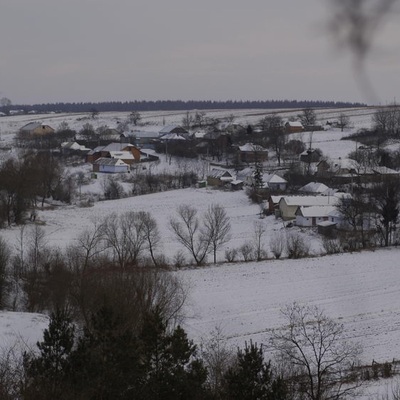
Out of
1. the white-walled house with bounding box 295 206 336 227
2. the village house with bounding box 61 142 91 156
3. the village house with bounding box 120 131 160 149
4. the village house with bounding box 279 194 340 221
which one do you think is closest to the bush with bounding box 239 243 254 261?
the white-walled house with bounding box 295 206 336 227

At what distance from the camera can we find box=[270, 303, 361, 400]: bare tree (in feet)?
42.4

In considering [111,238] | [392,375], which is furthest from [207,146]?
[392,375]

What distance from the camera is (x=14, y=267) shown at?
22.5 meters

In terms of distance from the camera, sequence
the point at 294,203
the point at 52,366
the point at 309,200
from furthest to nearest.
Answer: the point at 309,200, the point at 294,203, the point at 52,366

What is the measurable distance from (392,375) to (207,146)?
5714 centimetres

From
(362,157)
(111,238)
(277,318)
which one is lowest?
(277,318)

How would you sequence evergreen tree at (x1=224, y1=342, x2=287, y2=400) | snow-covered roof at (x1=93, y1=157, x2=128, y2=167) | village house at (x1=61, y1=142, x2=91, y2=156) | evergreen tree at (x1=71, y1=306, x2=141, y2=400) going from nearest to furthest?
evergreen tree at (x1=224, y1=342, x2=287, y2=400) < evergreen tree at (x1=71, y1=306, x2=141, y2=400) < snow-covered roof at (x1=93, y1=157, x2=128, y2=167) < village house at (x1=61, y1=142, x2=91, y2=156)

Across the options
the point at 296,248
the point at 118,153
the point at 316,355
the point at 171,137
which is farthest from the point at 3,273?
the point at 171,137

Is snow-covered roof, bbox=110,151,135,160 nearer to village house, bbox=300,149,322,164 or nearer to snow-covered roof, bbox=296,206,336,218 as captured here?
village house, bbox=300,149,322,164

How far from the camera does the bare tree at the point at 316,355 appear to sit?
12.9 m

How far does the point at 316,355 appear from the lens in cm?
1499

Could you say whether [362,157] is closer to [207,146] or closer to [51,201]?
[207,146]

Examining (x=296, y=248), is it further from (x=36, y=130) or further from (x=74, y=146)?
(x=36, y=130)

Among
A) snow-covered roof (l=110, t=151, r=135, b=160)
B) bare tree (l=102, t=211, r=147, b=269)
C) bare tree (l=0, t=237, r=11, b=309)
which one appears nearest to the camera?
bare tree (l=0, t=237, r=11, b=309)
